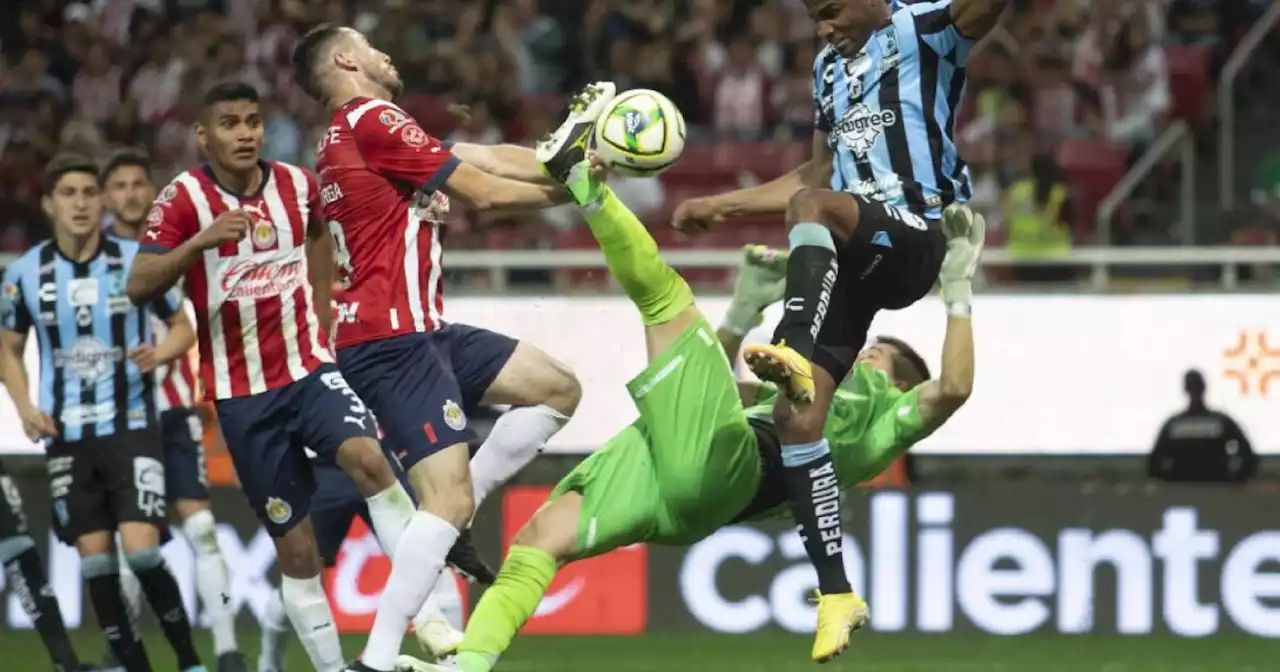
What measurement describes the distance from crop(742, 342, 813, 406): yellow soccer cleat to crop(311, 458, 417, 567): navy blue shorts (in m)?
2.72

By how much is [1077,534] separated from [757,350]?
17.7 feet

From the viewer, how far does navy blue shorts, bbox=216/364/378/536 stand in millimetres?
8375

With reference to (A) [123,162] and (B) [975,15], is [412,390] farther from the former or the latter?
(A) [123,162]

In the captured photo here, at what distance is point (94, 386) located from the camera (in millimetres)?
9688

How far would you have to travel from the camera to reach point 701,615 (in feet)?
39.5

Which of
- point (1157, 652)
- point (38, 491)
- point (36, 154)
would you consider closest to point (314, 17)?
point (36, 154)

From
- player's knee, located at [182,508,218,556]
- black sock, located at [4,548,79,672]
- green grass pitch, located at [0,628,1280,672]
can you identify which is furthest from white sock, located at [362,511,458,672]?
green grass pitch, located at [0,628,1280,672]

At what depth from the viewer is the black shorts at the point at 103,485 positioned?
377 inches

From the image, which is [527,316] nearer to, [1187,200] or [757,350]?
[1187,200]

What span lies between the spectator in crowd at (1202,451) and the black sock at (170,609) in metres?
6.47

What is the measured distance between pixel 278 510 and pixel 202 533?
174 cm

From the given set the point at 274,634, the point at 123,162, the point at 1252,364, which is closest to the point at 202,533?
the point at 274,634

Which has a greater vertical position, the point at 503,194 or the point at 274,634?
the point at 503,194

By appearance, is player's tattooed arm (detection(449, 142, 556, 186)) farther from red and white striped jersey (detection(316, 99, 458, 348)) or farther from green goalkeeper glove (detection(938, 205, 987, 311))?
green goalkeeper glove (detection(938, 205, 987, 311))
